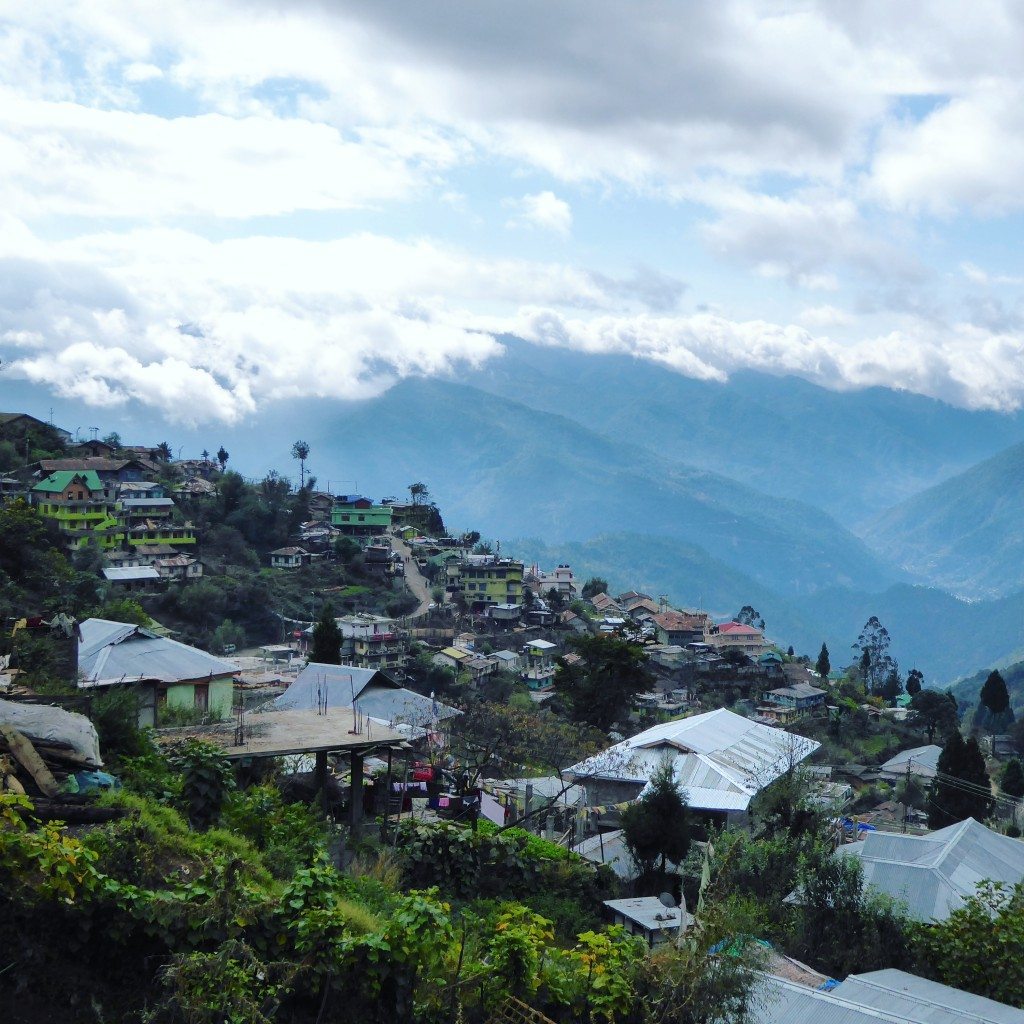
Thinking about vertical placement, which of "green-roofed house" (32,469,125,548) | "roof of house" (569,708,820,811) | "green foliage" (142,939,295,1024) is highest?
"green-roofed house" (32,469,125,548)

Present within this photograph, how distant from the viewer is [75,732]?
8.74 m

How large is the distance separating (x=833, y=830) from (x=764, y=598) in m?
181

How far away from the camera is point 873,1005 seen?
1026 centimetres

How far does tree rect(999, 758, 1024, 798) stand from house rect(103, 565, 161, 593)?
36.5 meters

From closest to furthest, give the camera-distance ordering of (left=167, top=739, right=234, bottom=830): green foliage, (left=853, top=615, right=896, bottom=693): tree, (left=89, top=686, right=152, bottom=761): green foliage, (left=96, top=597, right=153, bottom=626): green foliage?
(left=167, top=739, right=234, bottom=830): green foliage
(left=89, top=686, right=152, bottom=761): green foliage
(left=96, top=597, right=153, bottom=626): green foliage
(left=853, top=615, right=896, bottom=693): tree

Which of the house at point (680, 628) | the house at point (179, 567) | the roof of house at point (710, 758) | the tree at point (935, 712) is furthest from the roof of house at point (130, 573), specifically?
the tree at point (935, 712)

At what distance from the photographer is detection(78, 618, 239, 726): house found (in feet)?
53.2

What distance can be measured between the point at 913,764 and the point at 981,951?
32617mm

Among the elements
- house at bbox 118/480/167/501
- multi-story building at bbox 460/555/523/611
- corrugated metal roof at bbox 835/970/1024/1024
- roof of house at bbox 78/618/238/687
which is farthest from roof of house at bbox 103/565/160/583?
corrugated metal roof at bbox 835/970/1024/1024

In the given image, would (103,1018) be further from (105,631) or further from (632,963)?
(105,631)

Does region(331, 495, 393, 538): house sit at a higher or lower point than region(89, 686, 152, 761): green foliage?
higher

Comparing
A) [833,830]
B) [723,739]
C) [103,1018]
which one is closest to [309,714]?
[103,1018]

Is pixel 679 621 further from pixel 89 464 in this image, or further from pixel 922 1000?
pixel 922 1000

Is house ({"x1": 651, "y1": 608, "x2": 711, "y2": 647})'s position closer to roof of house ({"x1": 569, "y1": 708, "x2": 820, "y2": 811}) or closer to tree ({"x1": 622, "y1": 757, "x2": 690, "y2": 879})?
roof of house ({"x1": 569, "y1": 708, "x2": 820, "y2": 811})
